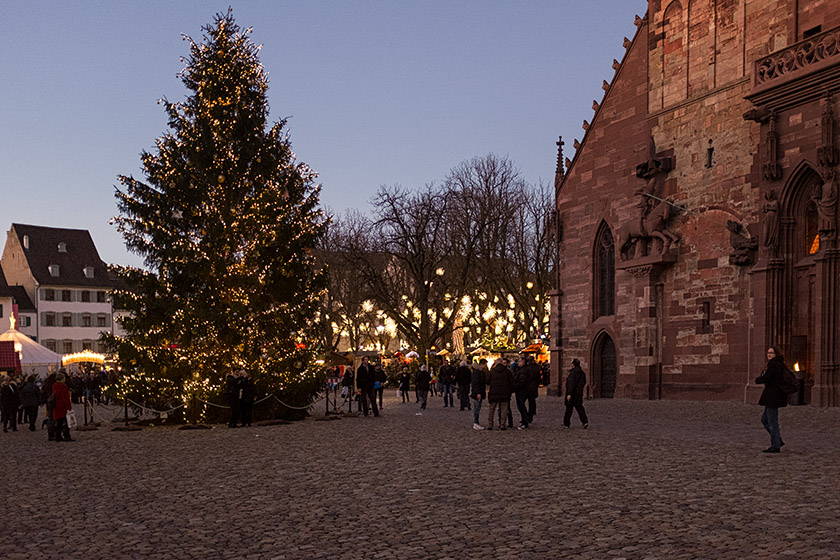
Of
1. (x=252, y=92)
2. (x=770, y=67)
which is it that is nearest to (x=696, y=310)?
(x=770, y=67)

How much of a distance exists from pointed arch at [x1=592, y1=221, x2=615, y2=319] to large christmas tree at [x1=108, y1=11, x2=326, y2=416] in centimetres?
1356

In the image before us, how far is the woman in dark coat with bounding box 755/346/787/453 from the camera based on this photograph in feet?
46.9

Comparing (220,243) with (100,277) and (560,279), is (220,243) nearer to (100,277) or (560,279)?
(560,279)

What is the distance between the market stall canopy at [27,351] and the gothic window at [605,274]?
26.0 metres

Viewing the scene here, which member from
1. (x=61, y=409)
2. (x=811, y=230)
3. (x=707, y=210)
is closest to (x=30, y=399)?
(x=61, y=409)

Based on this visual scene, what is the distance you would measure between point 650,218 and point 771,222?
567 cm

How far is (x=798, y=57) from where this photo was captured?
25750 mm

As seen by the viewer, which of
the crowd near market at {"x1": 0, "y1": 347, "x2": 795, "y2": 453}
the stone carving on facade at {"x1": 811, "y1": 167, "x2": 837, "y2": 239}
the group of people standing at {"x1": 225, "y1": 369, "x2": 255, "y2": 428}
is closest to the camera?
the crowd near market at {"x1": 0, "y1": 347, "x2": 795, "y2": 453}

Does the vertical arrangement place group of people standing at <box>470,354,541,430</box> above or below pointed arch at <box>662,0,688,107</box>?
below

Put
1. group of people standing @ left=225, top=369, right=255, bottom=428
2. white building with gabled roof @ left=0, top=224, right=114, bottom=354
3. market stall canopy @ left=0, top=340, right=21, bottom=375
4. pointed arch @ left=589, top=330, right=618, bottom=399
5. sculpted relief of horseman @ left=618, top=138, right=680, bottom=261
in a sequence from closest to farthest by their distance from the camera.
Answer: group of people standing @ left=225, top=369, right=255, bottom=428, sculpted relief of horseman @ left=618, top=138, right=680, bottom=261, pointed arch @ left=589, top=330, right=618, bottom=399, market stall canopy @ left=0, top=340, right=21, bottom=375, white building with gabled roof @ left=0, top=224, right=114, bottom=354

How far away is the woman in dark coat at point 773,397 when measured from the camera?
1430 cm

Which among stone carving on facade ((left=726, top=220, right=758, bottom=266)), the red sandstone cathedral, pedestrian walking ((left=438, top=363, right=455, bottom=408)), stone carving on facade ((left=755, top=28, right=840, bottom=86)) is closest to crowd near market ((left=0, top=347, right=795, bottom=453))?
pedestrian walking ((left=438, top=363, right=455, bottom=408))

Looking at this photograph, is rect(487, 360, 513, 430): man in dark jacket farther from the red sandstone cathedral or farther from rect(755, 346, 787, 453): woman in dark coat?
the red sandstone cathedral

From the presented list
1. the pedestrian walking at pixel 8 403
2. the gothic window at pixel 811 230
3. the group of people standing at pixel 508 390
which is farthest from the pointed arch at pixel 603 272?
the pedestrian walking at pixel 8 403
